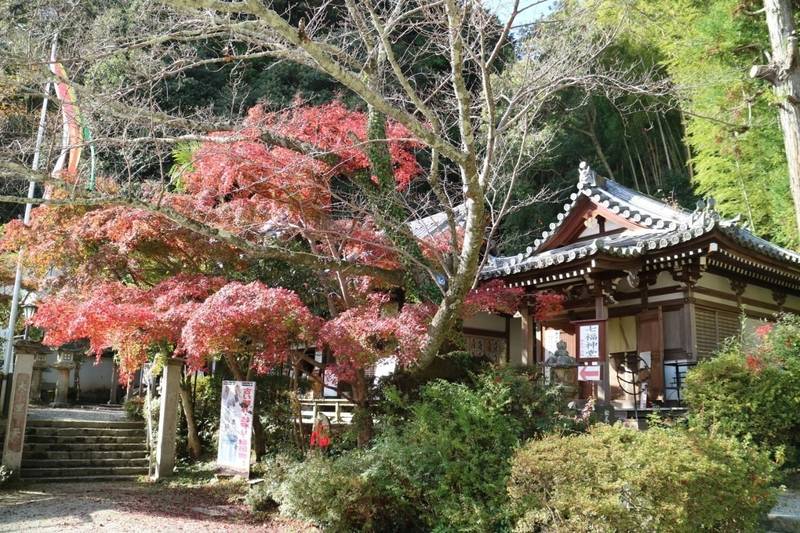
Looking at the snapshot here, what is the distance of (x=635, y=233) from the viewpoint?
12.4 meters

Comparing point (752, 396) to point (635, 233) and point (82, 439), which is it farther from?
point (82, 439)

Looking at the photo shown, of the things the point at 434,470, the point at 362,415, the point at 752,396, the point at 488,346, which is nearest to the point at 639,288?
the point at 752,396

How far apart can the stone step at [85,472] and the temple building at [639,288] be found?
24.1ft

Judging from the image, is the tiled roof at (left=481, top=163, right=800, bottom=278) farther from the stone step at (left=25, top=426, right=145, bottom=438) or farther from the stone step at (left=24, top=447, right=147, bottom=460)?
the stone step at (left=25, top=426, right=145, bottom=438)

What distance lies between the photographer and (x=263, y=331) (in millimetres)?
8023

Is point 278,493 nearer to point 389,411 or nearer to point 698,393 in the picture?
point 389,411

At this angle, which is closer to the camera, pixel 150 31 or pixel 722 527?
pixel 722 527

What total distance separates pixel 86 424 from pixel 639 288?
1116 centimetres

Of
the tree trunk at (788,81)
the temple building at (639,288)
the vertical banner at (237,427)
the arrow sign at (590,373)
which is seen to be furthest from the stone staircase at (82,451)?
the tree trunk at (788,81)

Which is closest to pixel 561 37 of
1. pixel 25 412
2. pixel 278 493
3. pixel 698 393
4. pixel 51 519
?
pixel 698 393

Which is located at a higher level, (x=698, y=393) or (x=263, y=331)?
(x=263, y=331)

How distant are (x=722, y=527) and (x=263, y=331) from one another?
5.48 meters

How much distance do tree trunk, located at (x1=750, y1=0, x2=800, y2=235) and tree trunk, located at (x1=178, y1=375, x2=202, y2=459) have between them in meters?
10.6

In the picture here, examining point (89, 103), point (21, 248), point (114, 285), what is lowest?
point (114, 285)
